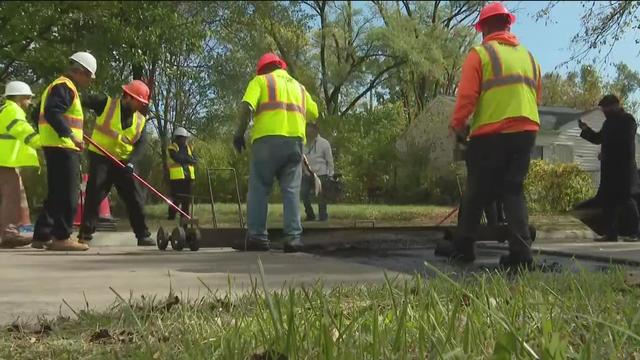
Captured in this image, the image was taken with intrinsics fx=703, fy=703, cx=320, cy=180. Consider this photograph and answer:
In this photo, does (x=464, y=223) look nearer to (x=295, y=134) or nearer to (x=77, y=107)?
(x=295, y=134)

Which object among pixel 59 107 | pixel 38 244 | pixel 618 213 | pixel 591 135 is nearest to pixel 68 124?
pixel 59 107

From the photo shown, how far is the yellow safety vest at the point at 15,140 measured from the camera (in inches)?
315

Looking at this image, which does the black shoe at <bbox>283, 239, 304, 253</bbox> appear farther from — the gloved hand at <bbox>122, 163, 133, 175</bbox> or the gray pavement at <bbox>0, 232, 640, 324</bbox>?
the gloved hand at <bbox>122, 163, 133, 175</bbox>

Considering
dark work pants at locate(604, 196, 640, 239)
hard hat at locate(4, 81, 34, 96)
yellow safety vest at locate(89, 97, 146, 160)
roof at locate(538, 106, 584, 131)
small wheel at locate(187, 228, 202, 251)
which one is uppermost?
roof at locate(538, 106, 584, 131)

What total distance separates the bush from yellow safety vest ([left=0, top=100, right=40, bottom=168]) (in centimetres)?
1179

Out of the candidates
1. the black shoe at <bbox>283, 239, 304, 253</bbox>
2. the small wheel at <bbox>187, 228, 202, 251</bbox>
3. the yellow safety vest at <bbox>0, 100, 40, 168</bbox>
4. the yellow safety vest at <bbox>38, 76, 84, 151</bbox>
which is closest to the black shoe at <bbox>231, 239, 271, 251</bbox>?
the black shoe at <bbox>283, 239, 304, 253</bbox>

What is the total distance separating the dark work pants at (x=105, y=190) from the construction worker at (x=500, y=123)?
13.2 feet

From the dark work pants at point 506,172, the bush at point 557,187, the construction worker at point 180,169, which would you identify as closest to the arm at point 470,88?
the dark work pants at point 506,172

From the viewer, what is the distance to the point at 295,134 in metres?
6.78

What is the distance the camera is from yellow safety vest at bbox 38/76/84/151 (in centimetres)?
687

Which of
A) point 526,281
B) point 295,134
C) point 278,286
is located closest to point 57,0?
point 295,134

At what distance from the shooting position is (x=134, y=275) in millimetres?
4469

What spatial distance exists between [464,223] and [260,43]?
1305 centimetres

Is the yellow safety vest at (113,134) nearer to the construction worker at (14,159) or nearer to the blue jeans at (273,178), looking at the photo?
the construction worker at (14,159)
